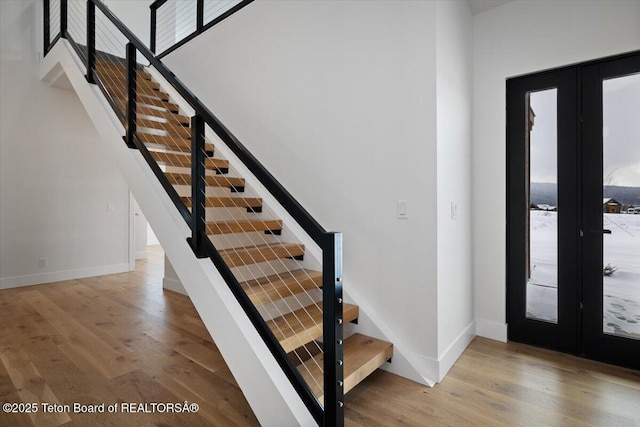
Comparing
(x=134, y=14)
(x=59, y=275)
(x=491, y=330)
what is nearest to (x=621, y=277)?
(x=491, y=330)

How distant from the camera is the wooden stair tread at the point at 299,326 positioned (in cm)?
202

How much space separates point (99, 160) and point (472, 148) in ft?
17.3

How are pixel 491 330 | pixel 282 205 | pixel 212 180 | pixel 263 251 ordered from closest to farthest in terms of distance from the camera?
1. pixel 282 205
2. pixel 263 251
3. pixel 491 330
4. pixel 212 180

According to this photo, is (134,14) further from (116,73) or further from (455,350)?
(455,350)

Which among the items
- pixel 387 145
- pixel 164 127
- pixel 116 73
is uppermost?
pixel 116 73

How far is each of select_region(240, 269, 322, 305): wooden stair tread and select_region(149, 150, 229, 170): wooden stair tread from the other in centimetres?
134

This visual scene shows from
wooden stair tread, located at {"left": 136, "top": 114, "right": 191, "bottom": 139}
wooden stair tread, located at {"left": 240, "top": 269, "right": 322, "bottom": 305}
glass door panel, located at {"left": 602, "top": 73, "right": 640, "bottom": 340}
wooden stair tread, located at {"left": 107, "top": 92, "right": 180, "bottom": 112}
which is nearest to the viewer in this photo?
wooden stair tread, located at {"left": 240, "top": 269, "right": 322, "bottom": 305}

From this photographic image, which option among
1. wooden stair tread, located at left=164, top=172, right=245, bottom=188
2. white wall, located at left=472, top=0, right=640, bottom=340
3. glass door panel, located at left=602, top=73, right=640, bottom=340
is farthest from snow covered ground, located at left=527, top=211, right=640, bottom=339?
wooden stair tread, located at left=164, top=172, right=245, bottom=188

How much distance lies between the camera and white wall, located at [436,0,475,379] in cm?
231

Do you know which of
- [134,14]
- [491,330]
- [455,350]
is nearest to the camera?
[455,350]

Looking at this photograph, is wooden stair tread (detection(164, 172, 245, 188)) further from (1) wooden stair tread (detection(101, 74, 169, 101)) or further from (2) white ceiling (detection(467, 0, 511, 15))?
(2) white ceiling (detection(467, 0, 511, 15))

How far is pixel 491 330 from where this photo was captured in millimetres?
2936

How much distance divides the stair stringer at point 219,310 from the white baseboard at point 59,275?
119 inches

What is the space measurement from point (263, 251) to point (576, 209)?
239 centimetres
